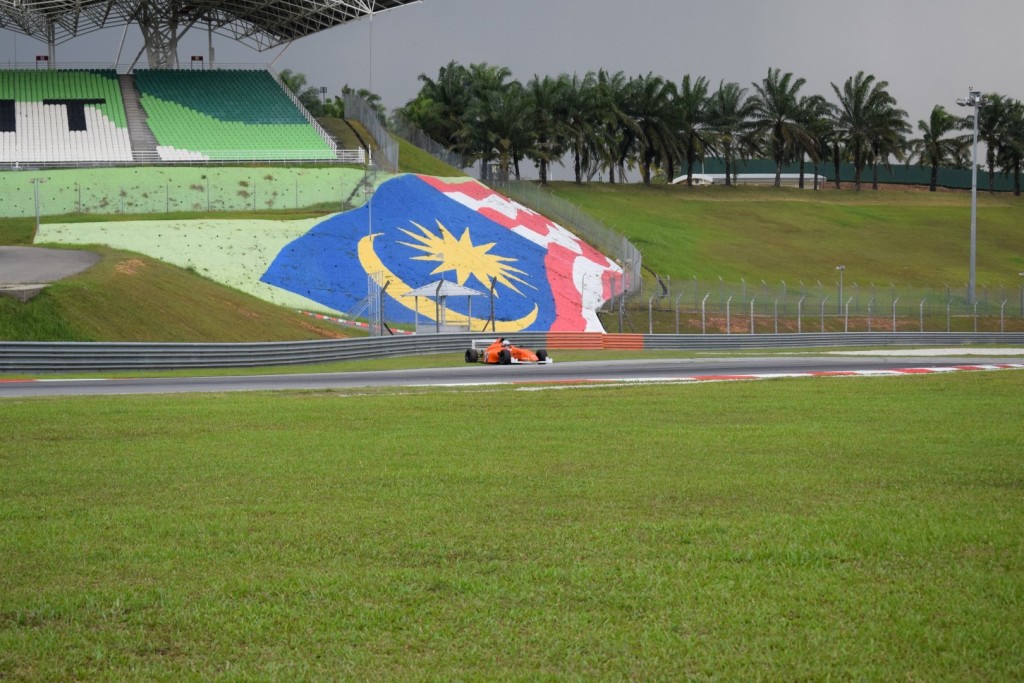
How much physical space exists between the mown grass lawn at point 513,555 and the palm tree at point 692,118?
80.6 meters

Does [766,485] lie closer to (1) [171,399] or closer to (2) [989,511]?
(2) [989,511]

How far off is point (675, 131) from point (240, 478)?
280ft

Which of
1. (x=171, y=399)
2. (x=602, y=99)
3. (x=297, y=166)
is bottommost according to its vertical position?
(x=171, y=399)

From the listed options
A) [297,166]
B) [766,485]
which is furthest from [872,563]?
[297,166]

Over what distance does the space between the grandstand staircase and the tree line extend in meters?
24.6

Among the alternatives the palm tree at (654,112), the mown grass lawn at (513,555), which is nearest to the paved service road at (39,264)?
the mown grass lawn at (513,555)

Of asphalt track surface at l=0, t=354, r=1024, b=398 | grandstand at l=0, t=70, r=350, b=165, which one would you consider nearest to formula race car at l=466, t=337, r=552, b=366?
asphalt track surface at l=0, t=354, r=1024, b=398

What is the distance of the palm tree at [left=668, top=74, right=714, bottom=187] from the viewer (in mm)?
93062

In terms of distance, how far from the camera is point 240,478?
11.3 m

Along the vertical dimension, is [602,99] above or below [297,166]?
above

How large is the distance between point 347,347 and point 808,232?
58.1 m

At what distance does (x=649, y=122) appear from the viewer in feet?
303

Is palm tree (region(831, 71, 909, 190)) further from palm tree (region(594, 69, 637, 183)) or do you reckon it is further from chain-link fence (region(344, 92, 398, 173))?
chain-link fence (region(344, 92, 398, 173))

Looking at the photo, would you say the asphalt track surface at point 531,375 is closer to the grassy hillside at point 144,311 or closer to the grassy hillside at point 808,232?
the grassy hillside at point 144,311
